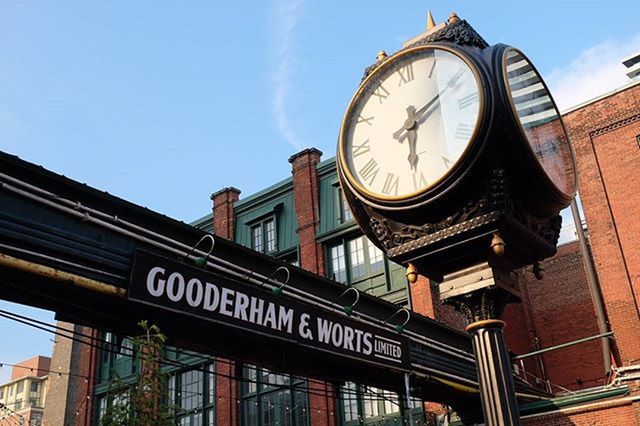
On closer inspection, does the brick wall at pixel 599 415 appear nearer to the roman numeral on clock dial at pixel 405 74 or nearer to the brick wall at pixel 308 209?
the brick wall at pixel 308 209

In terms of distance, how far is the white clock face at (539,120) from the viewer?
4258 mm

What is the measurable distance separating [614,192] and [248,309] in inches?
647

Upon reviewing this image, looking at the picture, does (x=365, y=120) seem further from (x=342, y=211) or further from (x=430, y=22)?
(x=342, y=211)

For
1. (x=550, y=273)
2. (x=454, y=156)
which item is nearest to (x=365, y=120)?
(x=454, y=156)

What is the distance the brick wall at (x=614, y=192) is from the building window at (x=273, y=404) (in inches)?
414

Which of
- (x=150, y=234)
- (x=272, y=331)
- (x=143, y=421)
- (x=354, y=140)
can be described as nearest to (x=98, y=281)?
(x=150, y=234)

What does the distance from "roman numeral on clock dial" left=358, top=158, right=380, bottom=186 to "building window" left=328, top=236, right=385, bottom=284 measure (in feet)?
62.9

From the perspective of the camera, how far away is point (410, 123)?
177 inches

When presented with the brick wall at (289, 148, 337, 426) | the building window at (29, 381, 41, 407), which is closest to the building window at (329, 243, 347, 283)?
the brick wall at (289, 148, 337, 426)

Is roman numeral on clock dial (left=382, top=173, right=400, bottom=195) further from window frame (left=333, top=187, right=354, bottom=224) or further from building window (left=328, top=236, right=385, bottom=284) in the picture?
window frame (left=333, top=187, right=354, bottom=224)

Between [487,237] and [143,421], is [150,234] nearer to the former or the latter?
[143,421]

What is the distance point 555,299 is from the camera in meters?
28.2

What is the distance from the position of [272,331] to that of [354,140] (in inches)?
195

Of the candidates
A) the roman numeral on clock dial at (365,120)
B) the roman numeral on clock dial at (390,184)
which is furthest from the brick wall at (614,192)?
the roman numeral on clock dial at (390,184)
